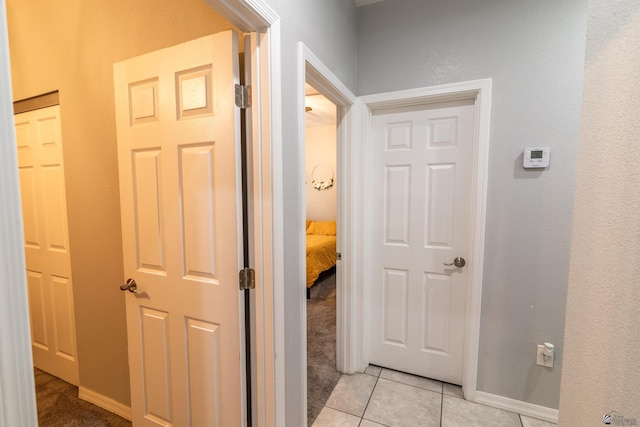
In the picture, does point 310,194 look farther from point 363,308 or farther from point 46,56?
point 46,56

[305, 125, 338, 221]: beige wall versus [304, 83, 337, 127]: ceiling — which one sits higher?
[304, 83, 337, 127]: ceiling

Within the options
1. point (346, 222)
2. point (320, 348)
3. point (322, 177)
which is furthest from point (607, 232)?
point (322, 177)

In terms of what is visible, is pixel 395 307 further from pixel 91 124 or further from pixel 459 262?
pixel 91 124

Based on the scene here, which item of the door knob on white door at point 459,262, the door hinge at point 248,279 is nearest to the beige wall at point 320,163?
the door knob on white door at point 459,262

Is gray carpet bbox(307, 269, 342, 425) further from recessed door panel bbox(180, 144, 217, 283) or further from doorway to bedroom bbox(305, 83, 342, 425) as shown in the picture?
recessed door panel bbox(180, 144, 217, 283)

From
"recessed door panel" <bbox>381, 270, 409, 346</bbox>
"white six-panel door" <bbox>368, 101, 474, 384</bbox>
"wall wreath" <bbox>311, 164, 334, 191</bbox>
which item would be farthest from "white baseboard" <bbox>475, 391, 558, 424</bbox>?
"wall wreath" <bbox>311, 164, 334, 191</bbox>

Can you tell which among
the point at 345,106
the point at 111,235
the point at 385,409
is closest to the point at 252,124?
the point at 345,106

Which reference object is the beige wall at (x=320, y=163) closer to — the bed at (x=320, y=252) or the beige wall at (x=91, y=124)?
the bed at (x=320, y=252)

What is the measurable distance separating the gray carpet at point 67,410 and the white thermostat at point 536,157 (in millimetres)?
2907

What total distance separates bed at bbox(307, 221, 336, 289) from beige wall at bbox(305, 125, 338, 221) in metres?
0.45

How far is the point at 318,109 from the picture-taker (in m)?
4.34

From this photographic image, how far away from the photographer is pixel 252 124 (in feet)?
3.73

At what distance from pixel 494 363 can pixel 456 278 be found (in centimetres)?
58

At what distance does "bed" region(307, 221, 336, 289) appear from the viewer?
3568mm
